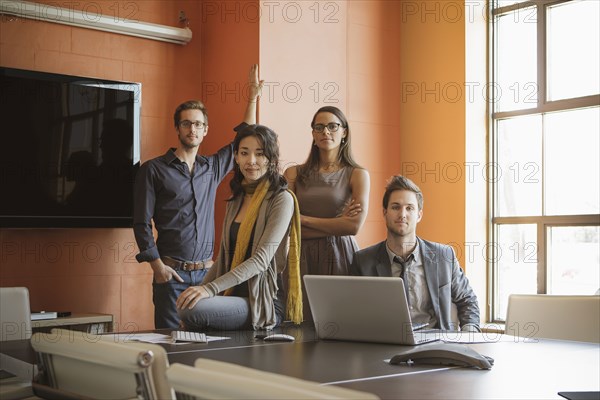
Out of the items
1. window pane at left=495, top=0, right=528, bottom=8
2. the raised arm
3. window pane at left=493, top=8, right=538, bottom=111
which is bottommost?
the raised arm

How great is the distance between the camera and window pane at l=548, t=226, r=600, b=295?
5.07 m

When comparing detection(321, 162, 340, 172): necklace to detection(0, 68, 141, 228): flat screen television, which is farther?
detection(0, 68, 141, 228): flat screen television

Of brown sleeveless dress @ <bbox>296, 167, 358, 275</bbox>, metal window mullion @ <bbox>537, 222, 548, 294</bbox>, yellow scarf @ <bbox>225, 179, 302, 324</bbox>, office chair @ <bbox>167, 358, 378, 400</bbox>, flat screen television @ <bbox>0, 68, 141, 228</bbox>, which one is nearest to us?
office chair @ <bbox>167, 358, 378, 400</bbox>

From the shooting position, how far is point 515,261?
548 cm

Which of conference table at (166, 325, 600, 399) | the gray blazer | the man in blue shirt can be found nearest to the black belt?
the man in blue shirt

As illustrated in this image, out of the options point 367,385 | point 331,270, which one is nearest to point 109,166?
point 331,270

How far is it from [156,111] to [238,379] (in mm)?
4179

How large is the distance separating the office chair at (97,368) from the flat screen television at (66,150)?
279 cm

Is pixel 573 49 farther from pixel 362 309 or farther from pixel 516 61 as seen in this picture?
pixel 362 309

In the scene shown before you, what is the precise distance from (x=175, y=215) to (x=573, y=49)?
2788 mm

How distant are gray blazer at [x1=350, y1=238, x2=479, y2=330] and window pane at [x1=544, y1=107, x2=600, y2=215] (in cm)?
217

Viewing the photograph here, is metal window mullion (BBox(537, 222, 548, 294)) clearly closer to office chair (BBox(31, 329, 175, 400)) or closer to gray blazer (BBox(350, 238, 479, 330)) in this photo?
gray blazer (BBox(350, 238, 479, 330))

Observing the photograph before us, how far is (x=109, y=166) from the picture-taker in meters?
4.73

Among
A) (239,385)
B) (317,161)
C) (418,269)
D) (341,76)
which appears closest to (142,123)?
(341,76)
